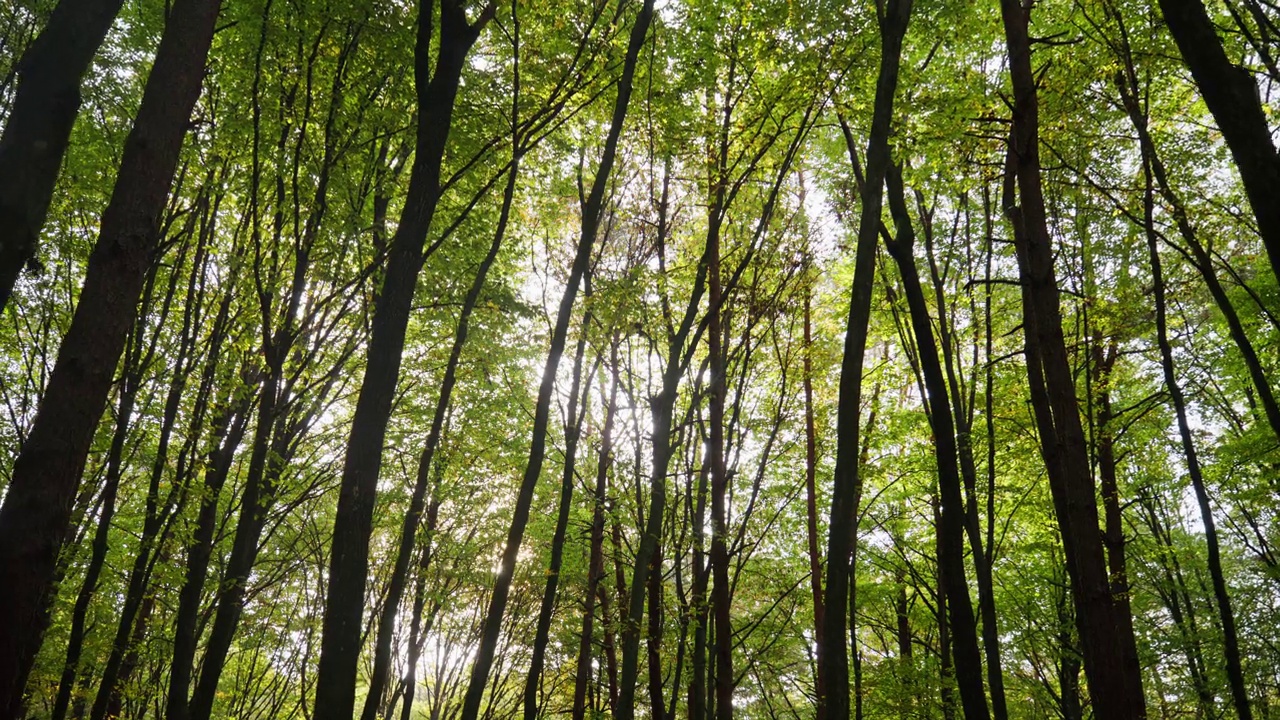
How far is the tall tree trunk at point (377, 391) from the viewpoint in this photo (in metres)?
3.07

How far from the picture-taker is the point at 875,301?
10.2 meters

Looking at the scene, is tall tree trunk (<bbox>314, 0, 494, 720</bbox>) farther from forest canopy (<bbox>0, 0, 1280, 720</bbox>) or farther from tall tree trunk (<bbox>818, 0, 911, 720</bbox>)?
tall tree trunk (<bbox>818, 0, 911, 720</bbox>)

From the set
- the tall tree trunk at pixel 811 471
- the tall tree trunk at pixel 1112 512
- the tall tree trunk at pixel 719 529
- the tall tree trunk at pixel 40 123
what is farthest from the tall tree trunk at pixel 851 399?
the tall tree trunk at pixel 1112 512

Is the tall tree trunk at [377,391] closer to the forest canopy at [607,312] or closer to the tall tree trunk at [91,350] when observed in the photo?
the forest canopy at [607,312]

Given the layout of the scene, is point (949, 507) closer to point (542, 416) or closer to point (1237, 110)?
point (1237, 110)

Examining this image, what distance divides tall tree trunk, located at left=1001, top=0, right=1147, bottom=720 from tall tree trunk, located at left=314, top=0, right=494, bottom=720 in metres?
4.67

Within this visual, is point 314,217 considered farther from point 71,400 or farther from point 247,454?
point 247,454

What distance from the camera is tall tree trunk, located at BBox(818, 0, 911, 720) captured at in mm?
3189

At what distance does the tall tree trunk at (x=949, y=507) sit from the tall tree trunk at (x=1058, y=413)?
206 centimetres

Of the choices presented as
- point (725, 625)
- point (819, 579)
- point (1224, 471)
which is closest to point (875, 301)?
point (819, 579)

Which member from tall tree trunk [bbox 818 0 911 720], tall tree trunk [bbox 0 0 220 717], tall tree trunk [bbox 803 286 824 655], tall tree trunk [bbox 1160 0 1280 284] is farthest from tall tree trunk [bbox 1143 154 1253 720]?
tall tree trunk [bbox 0 0 220 717]

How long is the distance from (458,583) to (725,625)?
18.1 ft

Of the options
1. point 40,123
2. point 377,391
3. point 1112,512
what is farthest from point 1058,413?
point 40,123

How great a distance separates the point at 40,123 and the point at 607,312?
5078mm
